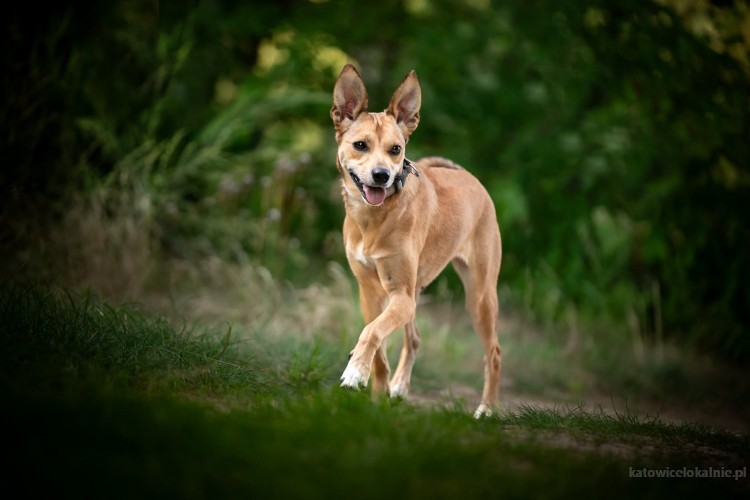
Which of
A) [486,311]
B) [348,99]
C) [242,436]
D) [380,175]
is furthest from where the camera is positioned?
[486,311]

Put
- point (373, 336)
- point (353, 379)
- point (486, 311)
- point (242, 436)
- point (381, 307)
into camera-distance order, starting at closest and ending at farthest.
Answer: point (242, 436) < point (353, 379) < point (373, 336) < point (381, 307) < point (486, 311)

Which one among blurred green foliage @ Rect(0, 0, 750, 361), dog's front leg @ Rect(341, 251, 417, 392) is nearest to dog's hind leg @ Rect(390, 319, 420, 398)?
dog's front leg @ Rect(341, 251, 417, 392)

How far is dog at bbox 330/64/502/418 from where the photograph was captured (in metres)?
5.13

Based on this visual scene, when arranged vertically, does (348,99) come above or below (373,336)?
above

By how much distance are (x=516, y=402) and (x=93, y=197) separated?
458cm

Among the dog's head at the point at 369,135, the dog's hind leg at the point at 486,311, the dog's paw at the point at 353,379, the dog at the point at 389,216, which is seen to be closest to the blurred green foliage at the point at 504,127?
the dog's hind leg at the point at 486,311

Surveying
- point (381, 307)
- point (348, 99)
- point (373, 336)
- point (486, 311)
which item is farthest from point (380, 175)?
point (486, 311)

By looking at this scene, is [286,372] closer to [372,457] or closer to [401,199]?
[401,199]

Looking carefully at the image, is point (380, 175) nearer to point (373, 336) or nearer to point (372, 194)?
point (372, 194)

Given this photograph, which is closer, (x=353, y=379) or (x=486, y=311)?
(x=353, y=379)

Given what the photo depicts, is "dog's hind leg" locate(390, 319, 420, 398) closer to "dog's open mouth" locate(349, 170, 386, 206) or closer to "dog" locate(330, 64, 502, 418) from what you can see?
"dog" locate(330, 64, 502, 418)

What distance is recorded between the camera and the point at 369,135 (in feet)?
17.4

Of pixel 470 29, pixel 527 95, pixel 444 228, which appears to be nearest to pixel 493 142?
pixel 527 95

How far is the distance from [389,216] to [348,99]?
35.8 inches
